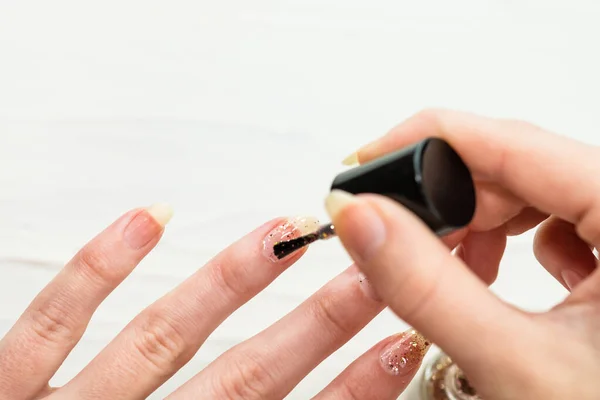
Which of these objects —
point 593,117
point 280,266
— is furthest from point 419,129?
point 593,117

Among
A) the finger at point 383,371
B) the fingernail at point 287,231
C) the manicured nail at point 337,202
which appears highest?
the manicured nail at point 337,202

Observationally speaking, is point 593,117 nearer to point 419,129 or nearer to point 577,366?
point 419,129

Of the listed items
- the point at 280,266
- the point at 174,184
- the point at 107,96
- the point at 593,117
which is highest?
the point at 107,96

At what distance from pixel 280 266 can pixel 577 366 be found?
13.4 inches

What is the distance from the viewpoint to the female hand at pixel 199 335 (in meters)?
0.63

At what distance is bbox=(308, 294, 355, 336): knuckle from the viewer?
24.9 inches

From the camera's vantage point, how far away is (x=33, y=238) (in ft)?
2.96

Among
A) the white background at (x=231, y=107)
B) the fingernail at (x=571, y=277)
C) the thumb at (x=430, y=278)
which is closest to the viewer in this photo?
the thumb at (x=430, y=278)

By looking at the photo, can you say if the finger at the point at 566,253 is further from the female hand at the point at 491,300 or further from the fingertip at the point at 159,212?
the fingertip at the point at 159,212

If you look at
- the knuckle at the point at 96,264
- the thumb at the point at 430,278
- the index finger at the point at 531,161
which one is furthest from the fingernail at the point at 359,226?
the knuckle at the point at 96,264

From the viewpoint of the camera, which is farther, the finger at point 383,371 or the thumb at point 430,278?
the finger at point 383,371

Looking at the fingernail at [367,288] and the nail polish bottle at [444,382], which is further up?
the fingernail at [367,288]

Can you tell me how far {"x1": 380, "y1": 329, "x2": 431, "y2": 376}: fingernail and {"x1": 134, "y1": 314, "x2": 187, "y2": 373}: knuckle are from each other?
0.22 metres

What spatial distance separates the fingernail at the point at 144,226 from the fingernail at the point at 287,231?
121 millimetres
